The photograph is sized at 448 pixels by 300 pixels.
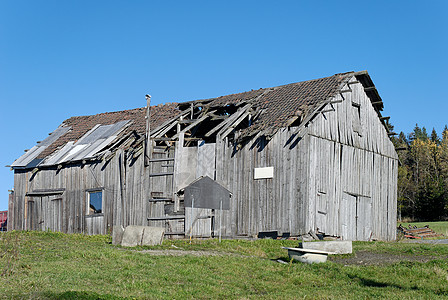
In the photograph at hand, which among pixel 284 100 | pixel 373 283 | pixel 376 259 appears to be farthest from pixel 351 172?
pixel 373 283

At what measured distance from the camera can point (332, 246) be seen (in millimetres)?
19703

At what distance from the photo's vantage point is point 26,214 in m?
34.6

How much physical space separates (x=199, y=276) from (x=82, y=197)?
1809 centimetres

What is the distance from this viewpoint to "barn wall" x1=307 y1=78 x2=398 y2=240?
88.5ft

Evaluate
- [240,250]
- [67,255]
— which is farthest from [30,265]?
[240,250]

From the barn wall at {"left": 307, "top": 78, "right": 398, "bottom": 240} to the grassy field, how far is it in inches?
287

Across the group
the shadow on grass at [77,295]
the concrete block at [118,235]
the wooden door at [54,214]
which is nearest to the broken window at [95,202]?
the wooden door at [54,214]

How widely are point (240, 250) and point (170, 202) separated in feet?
28.5

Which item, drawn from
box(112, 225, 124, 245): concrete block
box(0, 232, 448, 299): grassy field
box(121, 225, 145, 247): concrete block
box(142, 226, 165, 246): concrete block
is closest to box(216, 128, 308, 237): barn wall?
box(142, 226, 165, 246): concrete block

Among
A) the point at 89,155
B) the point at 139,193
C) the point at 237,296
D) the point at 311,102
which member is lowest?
the point at 237,296

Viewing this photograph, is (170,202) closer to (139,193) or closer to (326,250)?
(139,193)

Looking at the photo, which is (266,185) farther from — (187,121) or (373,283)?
(373,283)

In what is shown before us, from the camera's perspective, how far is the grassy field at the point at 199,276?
43.8 ft

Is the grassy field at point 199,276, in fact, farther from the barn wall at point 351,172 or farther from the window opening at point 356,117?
the window opening at point 356,117
